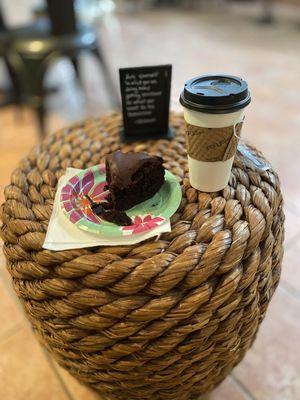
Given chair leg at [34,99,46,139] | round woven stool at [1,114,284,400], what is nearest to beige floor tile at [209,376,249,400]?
round woven stool at [1,114,284,400]

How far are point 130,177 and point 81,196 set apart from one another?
0.11m

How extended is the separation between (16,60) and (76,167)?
3.64ft

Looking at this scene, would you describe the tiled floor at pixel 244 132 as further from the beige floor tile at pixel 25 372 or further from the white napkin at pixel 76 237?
the white napkin at pixel 76 237

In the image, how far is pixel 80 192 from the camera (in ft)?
2.19

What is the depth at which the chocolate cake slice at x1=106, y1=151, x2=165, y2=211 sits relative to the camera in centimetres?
60

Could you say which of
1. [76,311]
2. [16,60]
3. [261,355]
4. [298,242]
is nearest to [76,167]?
[76,311]

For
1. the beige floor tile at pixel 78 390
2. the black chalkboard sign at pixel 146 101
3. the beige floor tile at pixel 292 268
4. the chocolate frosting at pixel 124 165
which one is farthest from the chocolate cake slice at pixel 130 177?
the beige floor tile at pixel 292 268

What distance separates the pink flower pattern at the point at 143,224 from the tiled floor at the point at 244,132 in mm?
283

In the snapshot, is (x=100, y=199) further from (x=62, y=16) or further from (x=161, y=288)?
(x=62, y=16)

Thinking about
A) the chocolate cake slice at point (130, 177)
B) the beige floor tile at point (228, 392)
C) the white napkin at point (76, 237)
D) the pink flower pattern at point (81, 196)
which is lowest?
the beige floor tile at point (228, 392)

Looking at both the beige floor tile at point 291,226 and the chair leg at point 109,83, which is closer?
the beige floor tile at point 291,226

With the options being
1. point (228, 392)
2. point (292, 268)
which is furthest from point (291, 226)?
point (228, 392)

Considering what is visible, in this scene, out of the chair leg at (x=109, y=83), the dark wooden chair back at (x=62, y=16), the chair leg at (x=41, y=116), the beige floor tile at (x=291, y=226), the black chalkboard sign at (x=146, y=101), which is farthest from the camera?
the chair leg at (x=109, y=83)

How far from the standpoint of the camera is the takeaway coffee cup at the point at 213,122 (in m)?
0.52
